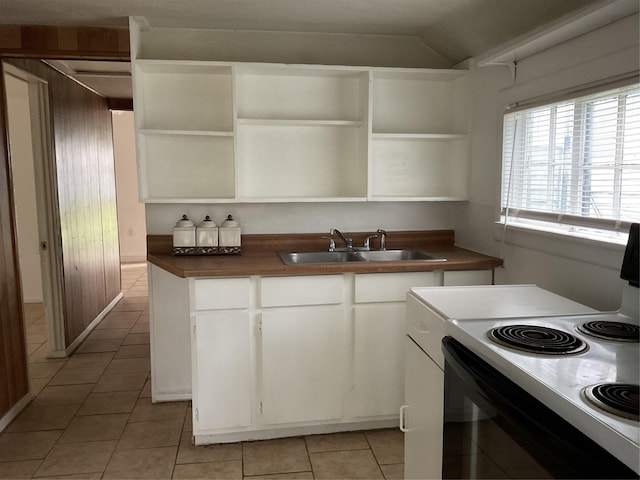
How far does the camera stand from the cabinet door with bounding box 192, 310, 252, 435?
2422 millimetres

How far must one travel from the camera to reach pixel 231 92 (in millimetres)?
2814

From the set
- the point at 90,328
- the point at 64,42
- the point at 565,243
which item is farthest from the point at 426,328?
the point at 90,328

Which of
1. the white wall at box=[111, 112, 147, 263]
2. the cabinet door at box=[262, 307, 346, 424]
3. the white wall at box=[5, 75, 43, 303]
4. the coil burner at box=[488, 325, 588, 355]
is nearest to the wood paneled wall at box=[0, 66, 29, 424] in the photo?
the cabinet door at box=[262, 307, 346, 424]

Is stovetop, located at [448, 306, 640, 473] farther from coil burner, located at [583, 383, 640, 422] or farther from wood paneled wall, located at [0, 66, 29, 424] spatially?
wood paneled wall, located at [0, 66, 29, 424]

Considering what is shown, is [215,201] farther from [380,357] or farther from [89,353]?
[89,353]

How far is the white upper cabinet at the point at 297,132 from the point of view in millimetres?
2762

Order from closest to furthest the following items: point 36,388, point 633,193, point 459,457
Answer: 1. point 459,457
2. point 633,193
3. point 36,388

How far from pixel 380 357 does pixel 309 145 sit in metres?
1.29

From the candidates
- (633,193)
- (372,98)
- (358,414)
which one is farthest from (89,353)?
(633,193)

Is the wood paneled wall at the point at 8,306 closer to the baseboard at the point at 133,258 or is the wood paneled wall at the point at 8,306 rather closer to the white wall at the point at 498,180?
the white wall at the point at 498,180

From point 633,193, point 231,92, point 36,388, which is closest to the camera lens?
point 633,193

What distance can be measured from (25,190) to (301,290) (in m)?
3.97

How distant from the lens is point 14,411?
2805 millimetres

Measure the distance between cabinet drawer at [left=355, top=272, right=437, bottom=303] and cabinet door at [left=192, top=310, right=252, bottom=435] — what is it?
580 millimetres
